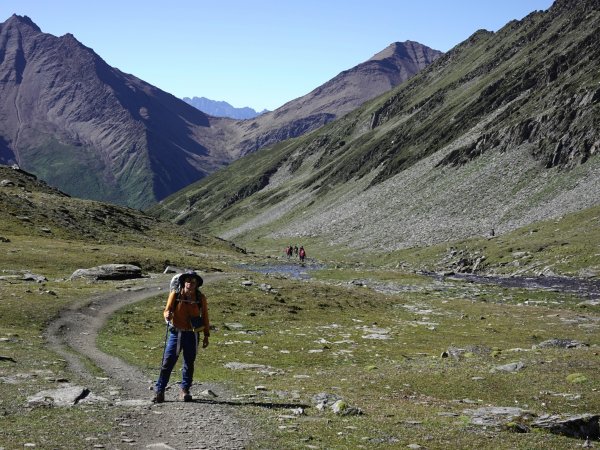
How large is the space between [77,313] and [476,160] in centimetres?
12995

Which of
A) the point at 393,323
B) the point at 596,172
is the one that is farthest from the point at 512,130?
the point at 393,323

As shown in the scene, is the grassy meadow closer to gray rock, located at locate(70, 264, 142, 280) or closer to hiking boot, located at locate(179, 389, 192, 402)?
hiking boot, located at locate(179, 389, 192, 402)

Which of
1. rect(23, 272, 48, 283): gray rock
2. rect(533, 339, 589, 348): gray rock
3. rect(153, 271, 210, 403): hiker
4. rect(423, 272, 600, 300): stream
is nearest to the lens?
rect(153, 271, 210, 403): hiker

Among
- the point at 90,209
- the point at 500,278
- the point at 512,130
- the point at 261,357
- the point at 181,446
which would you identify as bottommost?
the point at 500,278

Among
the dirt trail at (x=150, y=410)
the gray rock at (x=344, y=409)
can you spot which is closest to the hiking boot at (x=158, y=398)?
the dirt trail at (x=150, y=410)

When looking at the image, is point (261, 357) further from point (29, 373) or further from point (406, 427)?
point (406, 427)

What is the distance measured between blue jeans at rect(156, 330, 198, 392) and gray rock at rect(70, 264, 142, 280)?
3804 cm

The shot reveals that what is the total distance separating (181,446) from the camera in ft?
43.9

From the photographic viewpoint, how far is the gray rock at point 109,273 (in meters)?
54.2

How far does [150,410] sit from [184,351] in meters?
2.61

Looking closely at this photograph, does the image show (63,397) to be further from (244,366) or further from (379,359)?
(379,359)

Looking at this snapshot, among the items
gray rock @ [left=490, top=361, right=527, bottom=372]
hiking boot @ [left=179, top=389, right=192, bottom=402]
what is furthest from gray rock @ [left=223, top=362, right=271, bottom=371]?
gray rock @ [left=490, top=361, right=527, bottom=372]

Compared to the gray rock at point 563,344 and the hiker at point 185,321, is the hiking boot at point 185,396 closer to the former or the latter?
the hiker at point 185,321

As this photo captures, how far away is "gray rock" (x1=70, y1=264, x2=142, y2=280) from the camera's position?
54.2 meters
